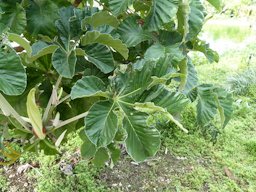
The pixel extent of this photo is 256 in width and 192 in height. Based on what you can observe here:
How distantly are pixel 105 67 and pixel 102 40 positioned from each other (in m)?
0.07

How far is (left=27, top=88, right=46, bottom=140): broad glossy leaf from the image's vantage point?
95cm

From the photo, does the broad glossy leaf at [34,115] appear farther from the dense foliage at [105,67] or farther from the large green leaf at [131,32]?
the large green leaf at [131,32]

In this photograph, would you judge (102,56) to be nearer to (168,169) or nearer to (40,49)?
(40,49)

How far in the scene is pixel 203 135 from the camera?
224 cm

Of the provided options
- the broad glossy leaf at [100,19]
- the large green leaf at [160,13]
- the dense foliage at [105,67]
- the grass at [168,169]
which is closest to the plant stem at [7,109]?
the dense foliage at [105,67]

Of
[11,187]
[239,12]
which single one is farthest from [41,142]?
[239,12]

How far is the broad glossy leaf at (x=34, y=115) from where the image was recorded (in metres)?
0.95

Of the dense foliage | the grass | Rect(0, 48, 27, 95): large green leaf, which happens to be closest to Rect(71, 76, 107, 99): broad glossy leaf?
the dense foliage

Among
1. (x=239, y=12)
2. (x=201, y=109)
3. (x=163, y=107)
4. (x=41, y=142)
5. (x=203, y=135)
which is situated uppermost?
(x=163, y=107)

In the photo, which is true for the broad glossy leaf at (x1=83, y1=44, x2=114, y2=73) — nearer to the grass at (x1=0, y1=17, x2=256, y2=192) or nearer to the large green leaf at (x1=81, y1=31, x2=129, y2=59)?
the large green leaf at (x1=81, y1=31, x2=129, y2=59)

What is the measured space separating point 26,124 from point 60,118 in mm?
127

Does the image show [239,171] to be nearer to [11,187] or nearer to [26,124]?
[11,187]

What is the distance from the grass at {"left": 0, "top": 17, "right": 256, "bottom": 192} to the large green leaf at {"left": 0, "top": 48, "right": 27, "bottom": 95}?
3.51 feet

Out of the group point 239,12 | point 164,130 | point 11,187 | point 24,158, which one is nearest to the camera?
point 11,187
